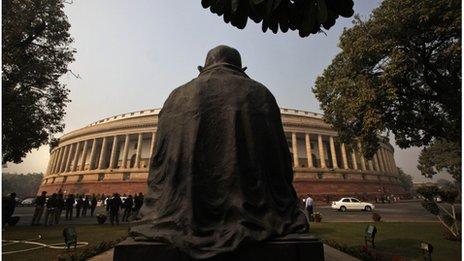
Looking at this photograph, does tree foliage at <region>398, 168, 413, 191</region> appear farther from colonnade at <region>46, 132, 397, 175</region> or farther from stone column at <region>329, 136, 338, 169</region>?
stone column at <region>329, 136, 338, 169</region>

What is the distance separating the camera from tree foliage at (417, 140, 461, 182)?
3516 centimetres

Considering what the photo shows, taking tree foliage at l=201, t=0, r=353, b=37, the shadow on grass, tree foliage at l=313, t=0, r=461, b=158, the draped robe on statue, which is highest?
tree foliage at l=313, t=0, r=461, b=158

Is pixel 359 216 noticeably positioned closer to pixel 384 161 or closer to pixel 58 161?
pixel 384 161

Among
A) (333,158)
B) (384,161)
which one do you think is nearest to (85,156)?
(333,158)

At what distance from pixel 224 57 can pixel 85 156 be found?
54257mm

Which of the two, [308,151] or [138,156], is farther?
[138,156]

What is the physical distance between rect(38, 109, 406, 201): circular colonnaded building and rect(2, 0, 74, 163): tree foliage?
94.1 feet

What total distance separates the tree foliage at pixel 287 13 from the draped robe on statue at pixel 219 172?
866 mm

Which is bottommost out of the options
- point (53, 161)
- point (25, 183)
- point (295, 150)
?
point (295, 150)

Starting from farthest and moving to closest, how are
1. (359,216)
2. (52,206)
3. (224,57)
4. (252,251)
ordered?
1. (359,216)
2. (52,206)
3. (224,57)
4. (252,251)

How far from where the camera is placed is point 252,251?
2625mm

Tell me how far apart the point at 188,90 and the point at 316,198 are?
3949cm

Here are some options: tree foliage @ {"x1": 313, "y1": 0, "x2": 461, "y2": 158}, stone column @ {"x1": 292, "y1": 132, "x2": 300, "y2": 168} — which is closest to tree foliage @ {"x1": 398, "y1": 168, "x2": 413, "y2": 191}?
stone column @ {"x1": 292, "y1": 132, "x2": 300, "y2": 168}

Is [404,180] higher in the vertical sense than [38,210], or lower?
higher
